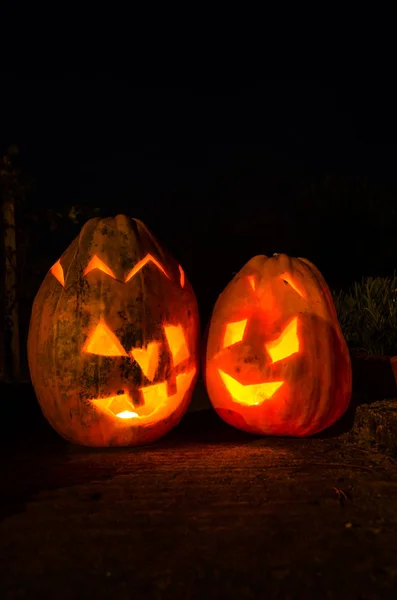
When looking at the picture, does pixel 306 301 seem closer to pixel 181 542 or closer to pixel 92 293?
pixel 92 293

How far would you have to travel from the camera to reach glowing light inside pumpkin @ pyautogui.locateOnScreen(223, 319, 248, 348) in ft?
14.3

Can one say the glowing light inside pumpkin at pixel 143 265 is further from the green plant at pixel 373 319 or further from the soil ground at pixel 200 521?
the green plant at pixel 373 319

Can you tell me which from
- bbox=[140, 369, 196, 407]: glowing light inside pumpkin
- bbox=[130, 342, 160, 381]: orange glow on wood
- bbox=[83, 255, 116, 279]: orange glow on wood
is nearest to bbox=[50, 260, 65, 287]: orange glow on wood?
bbox=[83, 255, 116, 279]: orange glow on wood

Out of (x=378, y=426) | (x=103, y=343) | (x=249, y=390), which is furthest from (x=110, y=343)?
(x=378, y=426)

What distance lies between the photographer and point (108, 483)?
125 inches

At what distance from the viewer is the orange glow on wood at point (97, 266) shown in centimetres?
406

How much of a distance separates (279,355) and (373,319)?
207 centimetres

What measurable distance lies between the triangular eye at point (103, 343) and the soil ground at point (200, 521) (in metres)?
0.71

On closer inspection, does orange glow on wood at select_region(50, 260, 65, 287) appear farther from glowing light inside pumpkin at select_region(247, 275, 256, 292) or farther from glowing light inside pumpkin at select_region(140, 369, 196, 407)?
glowing light inside pumpkin at select_region(247, 275, 256, 292)

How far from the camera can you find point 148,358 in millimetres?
3982

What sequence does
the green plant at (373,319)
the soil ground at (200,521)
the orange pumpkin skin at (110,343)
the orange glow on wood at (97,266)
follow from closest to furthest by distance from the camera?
the soil ground at (200,521) → the orange pumpkin skin at (110,343) → the orange glow on wood at (97,266) → the green plant at (373,319)

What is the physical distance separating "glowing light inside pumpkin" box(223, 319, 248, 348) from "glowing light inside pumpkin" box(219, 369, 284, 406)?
248mm

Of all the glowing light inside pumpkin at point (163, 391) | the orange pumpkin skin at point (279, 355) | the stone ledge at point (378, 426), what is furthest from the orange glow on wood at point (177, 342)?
the stone ledge at point (378, 426)

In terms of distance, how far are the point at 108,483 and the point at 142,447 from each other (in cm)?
96
